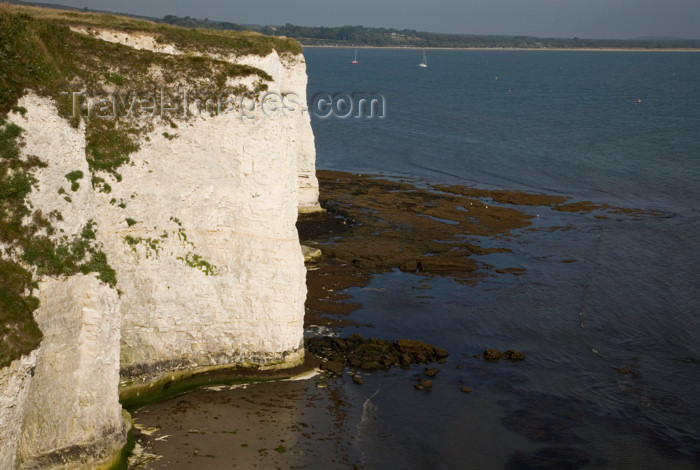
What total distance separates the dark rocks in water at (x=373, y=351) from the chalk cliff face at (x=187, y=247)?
79.1 inches

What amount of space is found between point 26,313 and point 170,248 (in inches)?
268

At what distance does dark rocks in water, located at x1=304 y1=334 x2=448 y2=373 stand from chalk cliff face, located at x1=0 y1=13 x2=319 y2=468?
2.01m

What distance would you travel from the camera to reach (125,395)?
22.0 m

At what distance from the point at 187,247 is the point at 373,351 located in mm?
8260

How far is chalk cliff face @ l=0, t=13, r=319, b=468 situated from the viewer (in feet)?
60.4

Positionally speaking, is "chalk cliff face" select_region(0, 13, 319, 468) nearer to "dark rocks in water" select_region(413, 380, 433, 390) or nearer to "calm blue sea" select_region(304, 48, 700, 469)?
"dark rocks in water" select_region(413, 380, 433, 390)

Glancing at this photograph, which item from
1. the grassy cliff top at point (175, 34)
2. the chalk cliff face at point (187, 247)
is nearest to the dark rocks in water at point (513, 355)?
the chalk cliff face at point (187, 247)

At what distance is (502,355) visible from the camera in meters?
27.8

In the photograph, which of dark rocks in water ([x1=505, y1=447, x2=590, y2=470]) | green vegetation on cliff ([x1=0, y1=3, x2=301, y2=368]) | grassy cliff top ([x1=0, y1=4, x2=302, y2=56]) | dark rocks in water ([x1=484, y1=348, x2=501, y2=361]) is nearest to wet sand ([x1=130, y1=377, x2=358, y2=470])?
dark rocks in water ([x1=505, y1=447, x2=590, y2=470])

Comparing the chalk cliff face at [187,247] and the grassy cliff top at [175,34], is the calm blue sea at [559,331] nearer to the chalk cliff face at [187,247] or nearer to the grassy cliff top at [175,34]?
the chalk cliff face at [187,247]

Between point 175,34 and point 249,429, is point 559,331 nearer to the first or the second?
point 249,429

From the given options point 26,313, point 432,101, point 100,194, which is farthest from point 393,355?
point 432,101

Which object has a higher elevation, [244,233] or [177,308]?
[244,233]

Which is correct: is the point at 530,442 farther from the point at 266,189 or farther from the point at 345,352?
the point at 266,189
